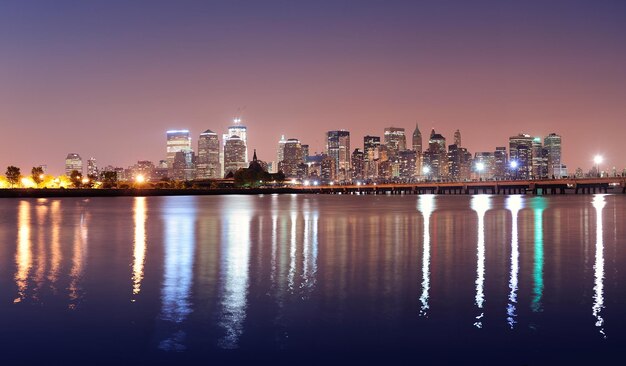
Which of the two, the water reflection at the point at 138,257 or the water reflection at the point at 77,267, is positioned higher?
the water reflection at the point at 138,257

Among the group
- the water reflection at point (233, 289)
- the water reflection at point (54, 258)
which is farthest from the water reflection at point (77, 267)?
the water reflection at point (233, 289)

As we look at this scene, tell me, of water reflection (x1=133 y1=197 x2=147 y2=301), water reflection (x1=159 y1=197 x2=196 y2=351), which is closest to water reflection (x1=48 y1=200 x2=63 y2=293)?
water reflection (x1=133 y1=197 x2=147 y2=301)

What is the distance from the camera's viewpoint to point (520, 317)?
1720cm

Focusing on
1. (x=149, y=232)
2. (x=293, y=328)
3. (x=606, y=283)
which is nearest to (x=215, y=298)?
(x=293, y=328)

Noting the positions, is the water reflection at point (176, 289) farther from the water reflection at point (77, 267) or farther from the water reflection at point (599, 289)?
the water reflection at point (599, 289)

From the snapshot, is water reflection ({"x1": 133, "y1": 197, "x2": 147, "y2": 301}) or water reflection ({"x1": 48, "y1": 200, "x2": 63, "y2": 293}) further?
water reflection ({"x1": 48, "y1": 200, "x2": 63, "y2": 293})

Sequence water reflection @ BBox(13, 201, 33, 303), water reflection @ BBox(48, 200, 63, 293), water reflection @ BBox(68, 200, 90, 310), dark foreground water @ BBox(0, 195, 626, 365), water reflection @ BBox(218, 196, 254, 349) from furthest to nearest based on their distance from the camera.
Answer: water reflection @ BBox(48, 200, 63, 293)
water reflection @ BBox(13, 201, 33, 303)
water reflection @ BBox(68, 200, 90, 310)
water reflection @ BBox(218, 196, 254, 349)
dark foreground water @ BBox(0, 195, 626, 365)

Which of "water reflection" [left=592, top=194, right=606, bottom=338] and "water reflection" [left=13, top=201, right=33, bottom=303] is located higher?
"water reflection" [left=13, top=201, right=33, bottom=303]

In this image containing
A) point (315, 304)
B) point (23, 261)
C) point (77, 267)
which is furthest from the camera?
point (23, 261)

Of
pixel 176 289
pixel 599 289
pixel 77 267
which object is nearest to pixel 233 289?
pixel 176 289

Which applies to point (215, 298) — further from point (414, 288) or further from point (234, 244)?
point (234, 244)

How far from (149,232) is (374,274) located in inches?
1074

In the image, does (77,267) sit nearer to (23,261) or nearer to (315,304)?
(23,261)

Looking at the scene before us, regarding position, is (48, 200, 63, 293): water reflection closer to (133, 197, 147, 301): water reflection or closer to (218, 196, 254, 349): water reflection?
(133, 197, 147, 301): water reflection
